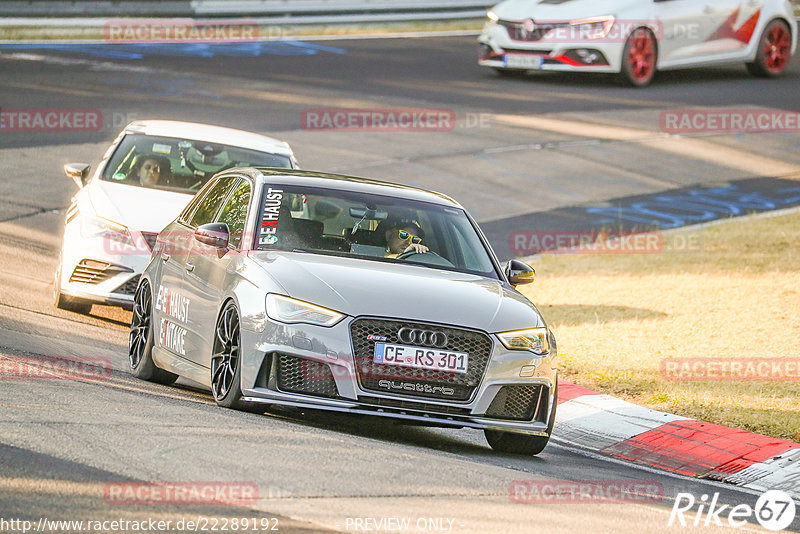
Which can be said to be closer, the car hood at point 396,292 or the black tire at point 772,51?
the car hood at point 396,292

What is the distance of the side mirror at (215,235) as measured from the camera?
8914mm

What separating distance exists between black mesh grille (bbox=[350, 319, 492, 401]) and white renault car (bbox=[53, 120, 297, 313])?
166 inches

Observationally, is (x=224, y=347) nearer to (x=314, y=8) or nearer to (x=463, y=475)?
(x=463, y=475)

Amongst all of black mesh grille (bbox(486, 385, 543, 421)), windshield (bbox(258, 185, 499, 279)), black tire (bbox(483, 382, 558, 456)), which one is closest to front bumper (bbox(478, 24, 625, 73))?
windshield (bbox(258, 185, 499, 279))

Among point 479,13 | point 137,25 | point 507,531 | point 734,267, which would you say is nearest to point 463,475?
point 507,531

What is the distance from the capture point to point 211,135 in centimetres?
1358

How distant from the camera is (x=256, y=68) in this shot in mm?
26094

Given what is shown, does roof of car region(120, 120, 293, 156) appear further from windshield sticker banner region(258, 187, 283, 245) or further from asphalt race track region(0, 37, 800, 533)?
windshield sticker banner region(258, 187, 283, 245)

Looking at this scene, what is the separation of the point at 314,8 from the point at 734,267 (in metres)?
16.4

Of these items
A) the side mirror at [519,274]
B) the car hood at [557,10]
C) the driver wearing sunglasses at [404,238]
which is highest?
the car hood at [557,10]

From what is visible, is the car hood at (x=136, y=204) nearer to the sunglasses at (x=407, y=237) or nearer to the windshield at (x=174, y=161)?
the windshield at (x=174, y=161)

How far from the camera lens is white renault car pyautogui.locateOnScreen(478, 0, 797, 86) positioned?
24.7m

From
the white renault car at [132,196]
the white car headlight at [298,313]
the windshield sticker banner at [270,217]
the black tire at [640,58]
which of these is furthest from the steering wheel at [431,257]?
the black tire at [640,58]

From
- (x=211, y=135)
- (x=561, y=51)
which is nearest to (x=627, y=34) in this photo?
(x=561, y=51)
